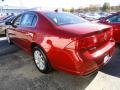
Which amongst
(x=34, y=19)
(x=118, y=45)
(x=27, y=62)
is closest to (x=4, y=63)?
(x=27, y=62)

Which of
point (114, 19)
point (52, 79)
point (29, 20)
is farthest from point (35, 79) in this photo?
point (114, 19)

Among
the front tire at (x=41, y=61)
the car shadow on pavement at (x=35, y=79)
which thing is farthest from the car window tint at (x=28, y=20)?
the car shadow on pavement at (x=35, y=79)

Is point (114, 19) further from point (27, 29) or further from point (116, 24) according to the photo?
point (27, 29)

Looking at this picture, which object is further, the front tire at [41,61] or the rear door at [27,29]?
the rear door at [27,29]

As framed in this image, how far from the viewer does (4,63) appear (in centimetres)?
506

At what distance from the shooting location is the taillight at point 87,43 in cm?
309

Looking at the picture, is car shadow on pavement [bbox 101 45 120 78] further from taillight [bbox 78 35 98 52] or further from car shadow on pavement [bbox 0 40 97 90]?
taillight [bbox 78 35 98 52]

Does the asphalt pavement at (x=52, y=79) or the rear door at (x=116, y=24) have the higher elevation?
the rear door at (x=116, y=24)

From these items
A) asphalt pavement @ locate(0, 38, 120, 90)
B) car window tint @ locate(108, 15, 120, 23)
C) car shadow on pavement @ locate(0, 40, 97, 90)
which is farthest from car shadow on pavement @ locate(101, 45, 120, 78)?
car window tint @ locate(108, 15, 120, 23)

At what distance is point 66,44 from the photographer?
10.5ft

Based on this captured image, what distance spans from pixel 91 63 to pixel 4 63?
2.85 meters

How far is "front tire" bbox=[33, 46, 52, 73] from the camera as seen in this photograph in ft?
13.1

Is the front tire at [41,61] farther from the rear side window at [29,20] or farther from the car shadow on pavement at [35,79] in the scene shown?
the rear side window at [29,20]

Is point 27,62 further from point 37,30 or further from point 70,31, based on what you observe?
point 70,31
